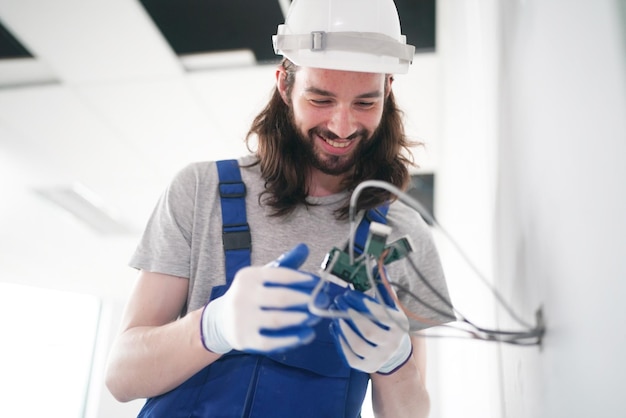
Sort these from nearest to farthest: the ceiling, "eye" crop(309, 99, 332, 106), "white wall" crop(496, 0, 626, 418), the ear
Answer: "white wall" crop(496, 0, 626, 418), "eye" crop(309, 99, 332, 106), the ear, the ceiling

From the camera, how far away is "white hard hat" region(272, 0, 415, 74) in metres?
1.00

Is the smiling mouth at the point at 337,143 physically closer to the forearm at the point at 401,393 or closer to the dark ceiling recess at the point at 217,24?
the forearm at the point at 401,393

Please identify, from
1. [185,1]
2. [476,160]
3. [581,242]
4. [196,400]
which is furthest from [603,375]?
[185,1]

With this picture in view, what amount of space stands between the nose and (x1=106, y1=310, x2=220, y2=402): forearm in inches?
17.4

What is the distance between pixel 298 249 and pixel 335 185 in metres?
0.45

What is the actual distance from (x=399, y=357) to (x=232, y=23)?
1737 millimetres

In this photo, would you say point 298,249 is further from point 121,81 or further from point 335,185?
point 121,81

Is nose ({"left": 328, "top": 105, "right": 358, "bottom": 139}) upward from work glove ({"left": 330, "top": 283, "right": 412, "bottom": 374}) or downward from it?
upward

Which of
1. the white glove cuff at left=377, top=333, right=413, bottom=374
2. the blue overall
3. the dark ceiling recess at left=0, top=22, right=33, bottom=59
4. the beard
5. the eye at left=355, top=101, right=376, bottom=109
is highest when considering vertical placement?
the dark ceiling recess at left=0, top=22, right=33, bottom=59

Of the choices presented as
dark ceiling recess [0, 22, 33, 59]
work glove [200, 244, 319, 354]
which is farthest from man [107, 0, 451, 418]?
dark ceiling recess [0, 22, 33, 59]

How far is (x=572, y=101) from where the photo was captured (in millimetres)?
550

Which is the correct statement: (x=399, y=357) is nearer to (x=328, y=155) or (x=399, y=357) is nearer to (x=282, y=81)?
(x=328, y=155)

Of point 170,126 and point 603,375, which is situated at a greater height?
point 603,375

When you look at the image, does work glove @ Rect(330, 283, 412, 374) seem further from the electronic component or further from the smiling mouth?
the smiling mouth
